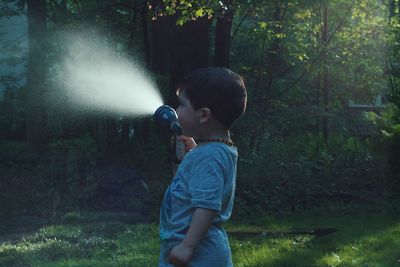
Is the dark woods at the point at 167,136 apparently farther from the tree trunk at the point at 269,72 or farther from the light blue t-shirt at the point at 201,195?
the light blue t-shirt at the point at 201,195

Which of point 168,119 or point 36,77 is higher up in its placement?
point 168,119

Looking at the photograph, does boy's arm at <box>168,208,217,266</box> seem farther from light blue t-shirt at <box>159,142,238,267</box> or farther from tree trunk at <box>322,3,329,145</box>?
tree trunk at <box>322,3,329,145</box>

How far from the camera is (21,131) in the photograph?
754 inches

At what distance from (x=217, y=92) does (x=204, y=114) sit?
0.12 metres

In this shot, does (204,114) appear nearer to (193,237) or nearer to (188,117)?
(188,117)

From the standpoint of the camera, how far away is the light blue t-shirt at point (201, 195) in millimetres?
3078

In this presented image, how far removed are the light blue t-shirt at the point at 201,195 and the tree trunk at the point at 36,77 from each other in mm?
7997

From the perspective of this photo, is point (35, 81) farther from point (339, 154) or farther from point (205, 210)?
point (205, 210)

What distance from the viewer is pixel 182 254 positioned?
2992 millimetres

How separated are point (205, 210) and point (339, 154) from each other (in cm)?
870

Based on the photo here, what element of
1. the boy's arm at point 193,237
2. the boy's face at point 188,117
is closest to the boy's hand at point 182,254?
the boy's arm at point 193,237

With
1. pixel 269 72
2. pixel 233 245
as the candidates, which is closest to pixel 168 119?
pixel 233 245

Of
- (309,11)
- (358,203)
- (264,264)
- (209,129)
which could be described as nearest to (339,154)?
(358,203)

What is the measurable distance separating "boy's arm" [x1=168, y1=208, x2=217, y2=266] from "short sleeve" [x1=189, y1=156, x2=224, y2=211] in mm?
33
